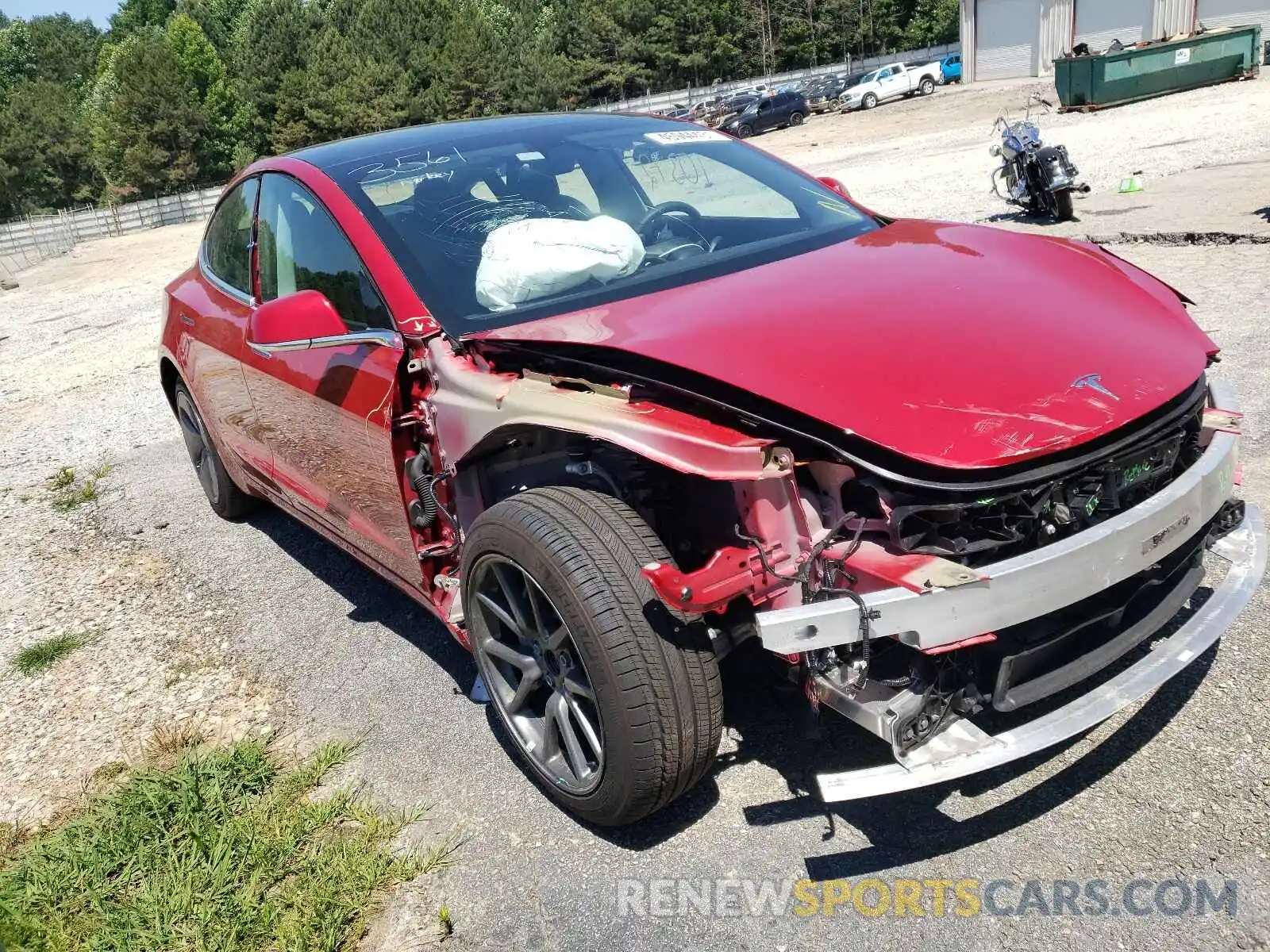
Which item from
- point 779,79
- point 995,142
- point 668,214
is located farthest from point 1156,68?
point 779,79

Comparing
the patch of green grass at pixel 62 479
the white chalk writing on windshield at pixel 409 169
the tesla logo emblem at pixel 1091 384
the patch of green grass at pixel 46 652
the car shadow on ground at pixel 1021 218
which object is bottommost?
the patch of green grass at pixel 62 479

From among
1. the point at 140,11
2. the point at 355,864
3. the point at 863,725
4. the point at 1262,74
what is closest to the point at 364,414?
the point at 355,864

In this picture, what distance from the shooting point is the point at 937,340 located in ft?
7.73

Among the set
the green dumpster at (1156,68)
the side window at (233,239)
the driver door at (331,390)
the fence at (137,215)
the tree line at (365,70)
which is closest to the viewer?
the driver door at (331,390)

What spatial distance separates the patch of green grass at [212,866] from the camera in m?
2.44

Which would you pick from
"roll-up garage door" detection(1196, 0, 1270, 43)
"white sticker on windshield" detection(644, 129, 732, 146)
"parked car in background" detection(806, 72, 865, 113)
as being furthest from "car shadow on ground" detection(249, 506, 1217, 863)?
"parked car in background" detection(806, 72, 865, 113)

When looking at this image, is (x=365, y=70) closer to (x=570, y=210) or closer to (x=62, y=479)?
(x=62, y=479)

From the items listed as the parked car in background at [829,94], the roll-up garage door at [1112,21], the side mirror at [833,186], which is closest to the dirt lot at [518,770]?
the side mirror at [833,186]

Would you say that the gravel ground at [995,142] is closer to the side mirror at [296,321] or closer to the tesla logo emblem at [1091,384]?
the tesla logo emblem at [1091,384]

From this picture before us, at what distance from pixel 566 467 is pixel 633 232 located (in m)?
1.02

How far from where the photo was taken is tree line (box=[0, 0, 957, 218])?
2469 inches

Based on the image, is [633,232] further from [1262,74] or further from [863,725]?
[1262,74]

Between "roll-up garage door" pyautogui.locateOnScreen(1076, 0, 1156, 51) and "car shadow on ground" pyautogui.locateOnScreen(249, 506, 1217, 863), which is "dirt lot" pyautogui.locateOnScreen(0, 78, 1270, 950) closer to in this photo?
"car shadow on ground" pyautogui.locateOnScreen(249, 506, 1217, 863)

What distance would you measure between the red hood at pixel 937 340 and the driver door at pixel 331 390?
497 mm
